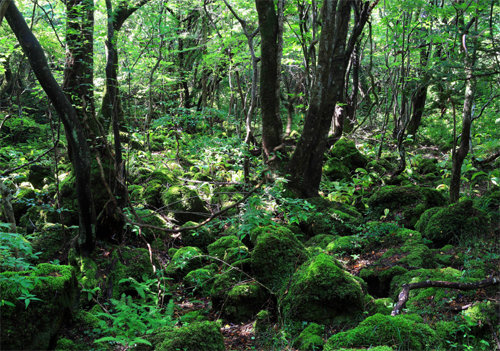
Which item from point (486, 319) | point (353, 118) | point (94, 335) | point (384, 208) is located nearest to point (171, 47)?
point (353, 118)

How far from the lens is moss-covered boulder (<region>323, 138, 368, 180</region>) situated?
10352 mm

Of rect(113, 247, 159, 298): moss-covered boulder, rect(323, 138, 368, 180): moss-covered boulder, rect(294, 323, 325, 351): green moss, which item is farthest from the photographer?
rect(323, 138, 368, 180): moss-covered boulder

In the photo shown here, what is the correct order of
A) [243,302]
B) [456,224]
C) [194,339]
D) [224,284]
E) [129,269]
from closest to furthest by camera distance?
[194,339]
[243,302]
[224,284]
[129,269]
[456,224]

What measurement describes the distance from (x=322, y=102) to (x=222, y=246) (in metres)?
3.71

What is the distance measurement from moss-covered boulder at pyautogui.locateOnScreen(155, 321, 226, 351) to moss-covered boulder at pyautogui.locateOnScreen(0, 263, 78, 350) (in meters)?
1.21

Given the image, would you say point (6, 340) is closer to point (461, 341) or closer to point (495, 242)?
point (461, 341)

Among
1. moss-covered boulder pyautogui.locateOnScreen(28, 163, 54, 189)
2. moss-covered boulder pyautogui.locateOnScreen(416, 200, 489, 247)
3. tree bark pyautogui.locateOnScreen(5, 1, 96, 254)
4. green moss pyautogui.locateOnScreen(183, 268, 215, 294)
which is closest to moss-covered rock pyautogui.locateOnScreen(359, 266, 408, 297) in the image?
moss-covered boulder pyautogui.locateOnScreen(416, 200, 489, 247)

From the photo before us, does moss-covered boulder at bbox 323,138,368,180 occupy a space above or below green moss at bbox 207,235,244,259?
above

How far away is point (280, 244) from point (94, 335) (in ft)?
8.25

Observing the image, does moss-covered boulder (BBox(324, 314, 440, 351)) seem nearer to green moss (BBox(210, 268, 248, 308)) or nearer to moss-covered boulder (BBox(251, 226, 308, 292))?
moss-covered boulder (BBox(251, 226, 308, 292))

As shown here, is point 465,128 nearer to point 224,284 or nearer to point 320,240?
point 320,240

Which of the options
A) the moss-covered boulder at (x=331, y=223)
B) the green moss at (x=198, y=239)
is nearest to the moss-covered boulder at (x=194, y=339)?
the green moss at (x=198, y=239)

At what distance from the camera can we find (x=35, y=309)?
130 inches

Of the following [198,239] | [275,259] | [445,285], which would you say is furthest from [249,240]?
[445,285]
